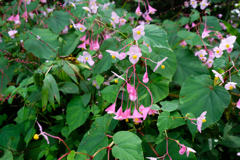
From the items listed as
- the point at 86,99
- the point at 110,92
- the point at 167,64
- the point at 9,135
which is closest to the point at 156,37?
the point at 167,64

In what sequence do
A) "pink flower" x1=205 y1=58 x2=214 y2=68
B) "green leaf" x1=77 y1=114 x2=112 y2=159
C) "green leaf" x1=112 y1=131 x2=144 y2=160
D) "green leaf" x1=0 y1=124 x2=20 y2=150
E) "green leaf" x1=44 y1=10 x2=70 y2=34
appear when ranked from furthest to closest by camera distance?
1. "green leaf" x1=44 y1=10 x2=70 y2=34
2. "pink flower" x1=205 y1=58 x2=214 y2=68
3. "green leaf" x1=0 y1=124 x2=20 y2=150
4. "green leaf" x1=77 y1=114 x2=112 y2=159
5. "green leaf" x1=112 y1=131 x2=144 y2=160

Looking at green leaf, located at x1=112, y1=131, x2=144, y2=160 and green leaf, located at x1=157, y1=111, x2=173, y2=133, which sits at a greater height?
green leaf, located at x1=157, y1=111, x2=173, y2=133

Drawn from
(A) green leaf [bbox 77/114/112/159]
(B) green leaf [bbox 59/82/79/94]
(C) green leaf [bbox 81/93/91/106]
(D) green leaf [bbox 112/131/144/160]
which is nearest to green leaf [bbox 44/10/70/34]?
(B) green leaf [bbox 59/82/79/94]

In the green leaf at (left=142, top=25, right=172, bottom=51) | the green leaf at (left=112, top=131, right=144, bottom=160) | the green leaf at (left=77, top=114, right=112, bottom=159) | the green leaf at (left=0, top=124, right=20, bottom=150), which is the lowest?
the green leaf at (left=0, top=124, right=20, bottom=150)

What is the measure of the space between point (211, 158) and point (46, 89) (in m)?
0.95

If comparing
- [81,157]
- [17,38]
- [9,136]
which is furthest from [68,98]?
[17,38]

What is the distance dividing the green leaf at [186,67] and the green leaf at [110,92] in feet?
1.49

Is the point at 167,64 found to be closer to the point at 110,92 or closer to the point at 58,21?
the point at 110,92

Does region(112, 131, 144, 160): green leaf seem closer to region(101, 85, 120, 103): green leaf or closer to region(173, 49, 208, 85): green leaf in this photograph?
region(101, 85, 120, 103): green leaf

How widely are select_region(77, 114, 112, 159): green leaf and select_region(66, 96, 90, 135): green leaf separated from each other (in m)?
0.12

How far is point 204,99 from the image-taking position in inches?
32.4

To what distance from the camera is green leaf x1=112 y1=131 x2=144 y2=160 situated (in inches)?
25.3

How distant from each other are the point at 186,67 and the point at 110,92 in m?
0.59

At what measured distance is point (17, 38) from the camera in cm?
132
